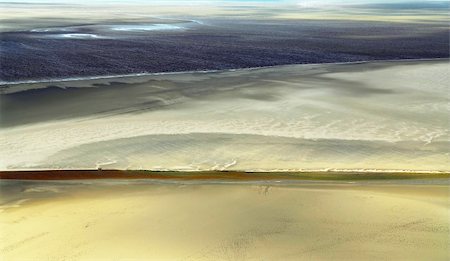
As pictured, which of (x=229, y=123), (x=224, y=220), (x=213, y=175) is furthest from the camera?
(x=229, y=123)

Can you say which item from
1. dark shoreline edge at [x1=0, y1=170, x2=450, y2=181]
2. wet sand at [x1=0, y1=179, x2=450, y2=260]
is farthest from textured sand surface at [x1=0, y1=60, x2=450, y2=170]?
wet sand at [x1=0, y1=179, x2=450, y2=260]

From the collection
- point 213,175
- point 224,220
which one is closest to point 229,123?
point 213,175

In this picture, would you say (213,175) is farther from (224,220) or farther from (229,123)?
(229,123)

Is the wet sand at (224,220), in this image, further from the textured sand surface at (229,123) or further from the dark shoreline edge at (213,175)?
the textured sand surface at (229,123)

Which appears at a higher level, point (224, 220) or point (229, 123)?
point (229, 123)

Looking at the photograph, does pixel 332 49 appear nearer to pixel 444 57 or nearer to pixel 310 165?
pixel 444 57

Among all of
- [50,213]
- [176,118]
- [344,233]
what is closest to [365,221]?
[344,233]

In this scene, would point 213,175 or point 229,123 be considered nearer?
point 213,175
